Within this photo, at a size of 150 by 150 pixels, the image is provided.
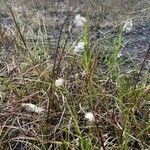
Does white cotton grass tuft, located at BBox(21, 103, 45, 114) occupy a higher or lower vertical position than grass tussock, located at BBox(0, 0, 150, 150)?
higher

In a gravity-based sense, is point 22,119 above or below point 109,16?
above

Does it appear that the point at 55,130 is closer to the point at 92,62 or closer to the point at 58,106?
the point at 58,106

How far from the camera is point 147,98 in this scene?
2.51 m

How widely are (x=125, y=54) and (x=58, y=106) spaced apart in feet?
3.17

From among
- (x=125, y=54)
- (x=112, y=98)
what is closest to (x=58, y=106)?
(x=112, y=98)

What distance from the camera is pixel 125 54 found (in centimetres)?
328

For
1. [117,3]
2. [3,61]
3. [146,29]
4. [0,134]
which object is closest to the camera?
[0,134]

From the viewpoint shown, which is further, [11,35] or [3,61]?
[11,35]

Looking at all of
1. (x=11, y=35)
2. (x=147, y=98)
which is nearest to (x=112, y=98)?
(x=147, y=98)

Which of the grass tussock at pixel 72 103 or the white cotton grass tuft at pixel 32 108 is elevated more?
the white cotton grass tuft at pixel 32 108

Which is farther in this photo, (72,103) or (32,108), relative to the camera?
(72,103)

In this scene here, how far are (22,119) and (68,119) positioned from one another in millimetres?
230

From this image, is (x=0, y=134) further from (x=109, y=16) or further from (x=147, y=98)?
Answer: (x=109, y=16)

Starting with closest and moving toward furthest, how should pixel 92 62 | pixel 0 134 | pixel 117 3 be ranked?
pixel 0 134 < pixel 92 62 < pixel 117 3
